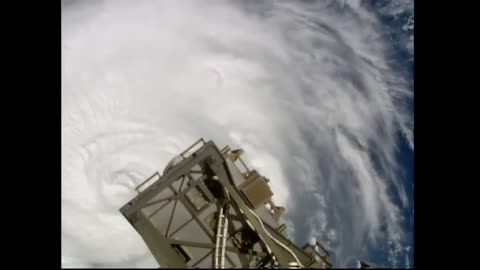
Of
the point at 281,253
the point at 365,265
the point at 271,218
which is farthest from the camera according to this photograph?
the point at 271,218

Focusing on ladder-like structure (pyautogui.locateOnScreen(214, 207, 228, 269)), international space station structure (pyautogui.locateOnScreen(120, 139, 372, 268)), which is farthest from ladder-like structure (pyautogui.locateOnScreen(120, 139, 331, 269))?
ladder-like structure (pyautogui.locateOnScreen(214, 207, 228, 269))

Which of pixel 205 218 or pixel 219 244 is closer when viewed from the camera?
pixel 219 244

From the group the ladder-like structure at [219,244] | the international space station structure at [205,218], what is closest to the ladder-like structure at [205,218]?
the international space station structure at [205,218]

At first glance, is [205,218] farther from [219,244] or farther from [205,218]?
[219,244]

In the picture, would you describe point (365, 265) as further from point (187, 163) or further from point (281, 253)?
point (187, 163)

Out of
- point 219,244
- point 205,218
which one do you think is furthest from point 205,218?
point 219,244

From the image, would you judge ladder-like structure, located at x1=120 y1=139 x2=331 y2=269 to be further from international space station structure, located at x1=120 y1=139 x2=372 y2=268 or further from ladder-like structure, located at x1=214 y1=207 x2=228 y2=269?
ladder-like structure, located at x1=214 y1=207 x2=228 y2=269

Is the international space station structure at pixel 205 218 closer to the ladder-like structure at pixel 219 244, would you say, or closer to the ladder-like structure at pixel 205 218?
the ladder-like structure at pixel 205 218

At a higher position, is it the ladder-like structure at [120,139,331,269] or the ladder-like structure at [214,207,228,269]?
the ladder-like structure at [120,139,331,269]

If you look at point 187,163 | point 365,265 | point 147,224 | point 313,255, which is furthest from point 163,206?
point 365,265
